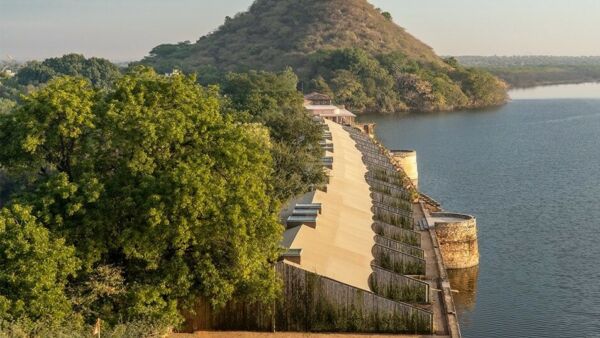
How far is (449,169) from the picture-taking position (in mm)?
65750

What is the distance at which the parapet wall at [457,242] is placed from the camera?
35.7 meters

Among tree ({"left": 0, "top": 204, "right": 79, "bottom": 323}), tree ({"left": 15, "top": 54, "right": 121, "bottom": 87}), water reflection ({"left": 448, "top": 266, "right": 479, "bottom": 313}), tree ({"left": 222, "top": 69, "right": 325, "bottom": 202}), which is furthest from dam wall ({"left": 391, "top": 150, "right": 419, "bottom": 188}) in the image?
tree ({"left": 15, "top": 54, "right": 121, "bottom": 87})

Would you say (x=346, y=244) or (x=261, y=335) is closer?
(x=261, y=335)

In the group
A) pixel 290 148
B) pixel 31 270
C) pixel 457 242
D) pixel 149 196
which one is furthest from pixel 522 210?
pixel 31 270

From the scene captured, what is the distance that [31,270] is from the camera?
19.7m

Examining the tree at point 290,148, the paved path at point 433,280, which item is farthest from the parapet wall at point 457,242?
the tree at point 290,148

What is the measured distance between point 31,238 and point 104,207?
88.8 inches

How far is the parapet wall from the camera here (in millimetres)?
35656

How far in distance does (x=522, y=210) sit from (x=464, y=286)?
617 inches

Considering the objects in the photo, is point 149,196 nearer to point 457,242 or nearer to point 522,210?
point 457,242

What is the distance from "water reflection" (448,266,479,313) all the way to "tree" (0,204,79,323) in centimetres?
1731

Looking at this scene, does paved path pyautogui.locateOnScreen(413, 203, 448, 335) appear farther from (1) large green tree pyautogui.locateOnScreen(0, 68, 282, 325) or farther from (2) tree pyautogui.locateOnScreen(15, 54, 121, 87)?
(2) tree pyautogui.locateOnScreen(15, 54, 121, 87)

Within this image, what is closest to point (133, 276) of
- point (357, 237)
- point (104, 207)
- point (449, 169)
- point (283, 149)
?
point (104, 207)

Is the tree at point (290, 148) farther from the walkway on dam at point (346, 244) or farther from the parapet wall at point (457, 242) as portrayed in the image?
the parapet wall at point (457, 242)
